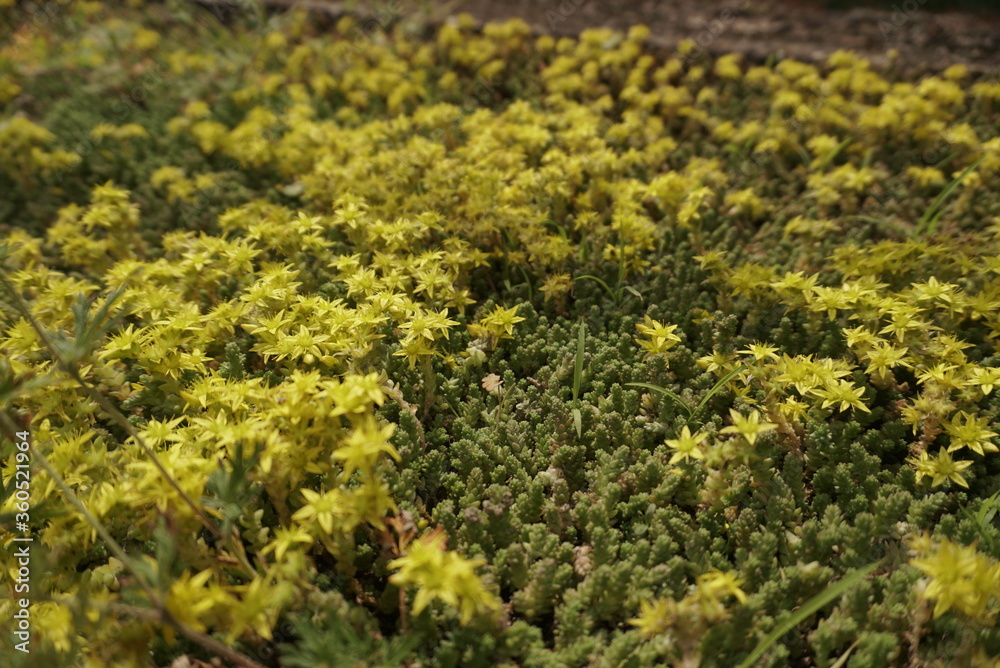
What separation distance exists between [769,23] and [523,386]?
4.69 m

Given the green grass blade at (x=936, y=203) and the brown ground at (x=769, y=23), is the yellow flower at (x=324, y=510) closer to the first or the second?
the green grass blade at (x=936, y=203)

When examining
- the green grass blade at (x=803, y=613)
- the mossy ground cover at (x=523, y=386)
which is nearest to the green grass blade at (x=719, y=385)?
the mossy ground cover at (x=523, y=386)

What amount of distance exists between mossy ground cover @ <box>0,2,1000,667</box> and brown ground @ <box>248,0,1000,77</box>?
526 millimetres

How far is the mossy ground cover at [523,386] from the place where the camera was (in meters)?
1.85

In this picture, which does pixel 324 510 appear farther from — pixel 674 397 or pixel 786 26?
pixel 786 26

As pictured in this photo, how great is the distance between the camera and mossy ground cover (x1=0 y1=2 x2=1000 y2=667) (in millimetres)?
1848

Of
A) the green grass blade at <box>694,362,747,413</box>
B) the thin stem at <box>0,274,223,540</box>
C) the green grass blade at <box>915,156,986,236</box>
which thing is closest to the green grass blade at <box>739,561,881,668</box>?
the green grass blade at <box>694,362,747,413</box>

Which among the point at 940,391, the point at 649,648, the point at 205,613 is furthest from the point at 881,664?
the point at 205,613

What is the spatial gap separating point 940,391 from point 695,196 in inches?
59.8

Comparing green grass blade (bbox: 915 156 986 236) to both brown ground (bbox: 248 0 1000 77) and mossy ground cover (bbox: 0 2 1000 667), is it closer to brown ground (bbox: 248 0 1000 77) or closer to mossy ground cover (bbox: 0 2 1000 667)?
mossy ground cover (bbox: 0 2 1000 667)

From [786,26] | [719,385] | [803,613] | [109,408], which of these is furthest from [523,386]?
[786,26]

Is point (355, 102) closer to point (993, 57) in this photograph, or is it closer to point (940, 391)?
point (940, 391)

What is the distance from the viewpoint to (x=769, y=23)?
5.58 meters

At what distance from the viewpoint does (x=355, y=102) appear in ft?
16.1
